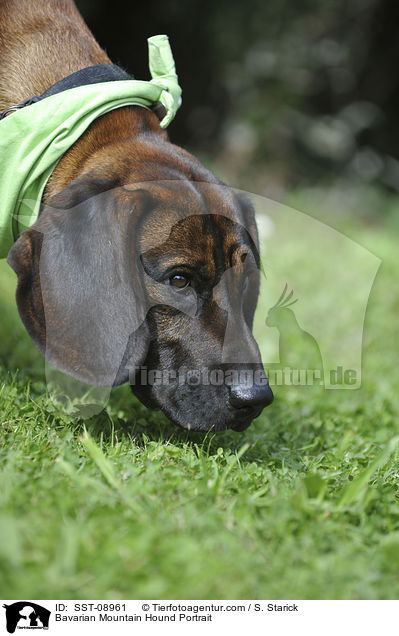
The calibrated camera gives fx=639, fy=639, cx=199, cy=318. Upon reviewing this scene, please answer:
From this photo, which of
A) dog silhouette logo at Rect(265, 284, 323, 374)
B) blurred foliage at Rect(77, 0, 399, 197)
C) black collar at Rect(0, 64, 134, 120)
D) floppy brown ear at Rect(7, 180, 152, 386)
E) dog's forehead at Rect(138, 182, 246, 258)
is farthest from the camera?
blurred foliage at Rect(77, 0, 399, 197)

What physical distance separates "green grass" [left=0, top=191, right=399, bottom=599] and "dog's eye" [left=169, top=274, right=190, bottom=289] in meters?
0.76

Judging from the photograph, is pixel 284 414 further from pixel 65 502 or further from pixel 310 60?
pixel 310 60

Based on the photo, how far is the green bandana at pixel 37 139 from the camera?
3.18m

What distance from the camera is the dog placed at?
2.91 m

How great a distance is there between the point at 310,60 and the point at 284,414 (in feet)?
35.3

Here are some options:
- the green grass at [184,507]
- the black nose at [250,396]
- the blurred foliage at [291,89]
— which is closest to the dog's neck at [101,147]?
the green grass at [184,507]

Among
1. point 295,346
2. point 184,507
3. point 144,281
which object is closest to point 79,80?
point 144,281

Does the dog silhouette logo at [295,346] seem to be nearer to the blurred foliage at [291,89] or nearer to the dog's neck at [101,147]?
the dog's neck at [101,147]

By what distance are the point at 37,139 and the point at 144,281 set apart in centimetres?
94

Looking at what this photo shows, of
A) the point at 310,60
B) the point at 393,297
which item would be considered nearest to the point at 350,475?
the point at 393,297

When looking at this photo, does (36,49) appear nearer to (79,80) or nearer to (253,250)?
(79,80)

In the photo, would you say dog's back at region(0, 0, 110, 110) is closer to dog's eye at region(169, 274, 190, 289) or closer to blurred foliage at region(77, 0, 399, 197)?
dog's eye at region(169, 274, 190, 289)

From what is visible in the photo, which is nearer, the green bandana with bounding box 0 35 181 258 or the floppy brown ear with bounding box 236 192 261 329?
the green bandana with bounding box 0 35 181 258
